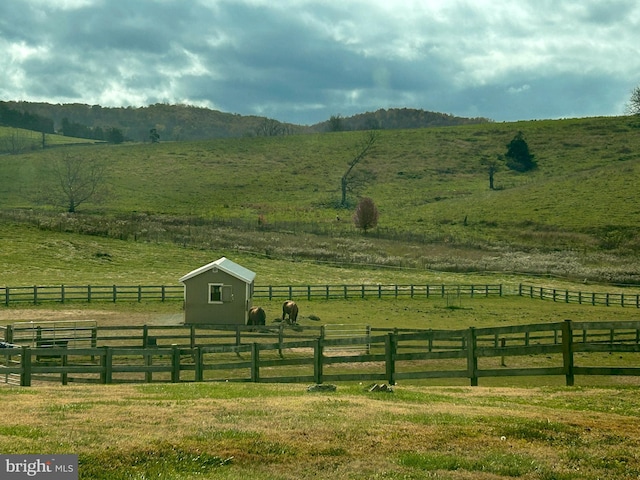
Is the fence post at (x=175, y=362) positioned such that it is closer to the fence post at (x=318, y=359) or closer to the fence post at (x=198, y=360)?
the fence post at (x=198, y=360)

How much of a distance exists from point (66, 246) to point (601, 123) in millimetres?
106140

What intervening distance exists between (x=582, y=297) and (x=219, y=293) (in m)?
24.7

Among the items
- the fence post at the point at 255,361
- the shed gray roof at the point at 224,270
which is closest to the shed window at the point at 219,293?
the shed gray roof at the point at 224,270

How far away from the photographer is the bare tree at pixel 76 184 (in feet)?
314

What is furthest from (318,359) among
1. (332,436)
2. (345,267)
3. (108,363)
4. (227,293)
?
(345,267)

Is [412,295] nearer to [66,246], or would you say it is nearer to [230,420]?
[66,246]

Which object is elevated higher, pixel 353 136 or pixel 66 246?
pixel 353 136

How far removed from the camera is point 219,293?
37594 mm

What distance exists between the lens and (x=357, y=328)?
34344 millimetres

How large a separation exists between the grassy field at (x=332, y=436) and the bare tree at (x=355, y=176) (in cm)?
9340

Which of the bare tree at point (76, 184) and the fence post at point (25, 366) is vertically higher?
the bare tree at point (76, 184)

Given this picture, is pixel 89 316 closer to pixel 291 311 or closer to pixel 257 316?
pixel 257 316

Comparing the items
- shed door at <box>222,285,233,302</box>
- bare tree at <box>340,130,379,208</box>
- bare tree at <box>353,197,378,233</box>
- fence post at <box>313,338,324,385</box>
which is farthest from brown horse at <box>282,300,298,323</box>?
bare tree at <box>340,130,379,208</box>

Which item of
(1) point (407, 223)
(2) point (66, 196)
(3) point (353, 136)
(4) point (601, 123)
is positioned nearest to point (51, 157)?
(2) point (66, 196)
